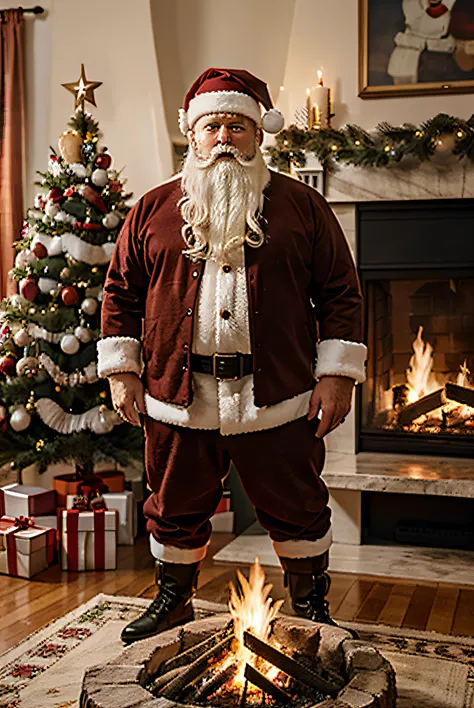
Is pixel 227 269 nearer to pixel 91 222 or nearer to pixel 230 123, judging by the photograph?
pixel 230 123

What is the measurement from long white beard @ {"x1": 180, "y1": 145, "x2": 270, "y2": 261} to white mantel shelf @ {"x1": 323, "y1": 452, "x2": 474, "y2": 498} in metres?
1.42

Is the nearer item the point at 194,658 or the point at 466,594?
the point at 194,658

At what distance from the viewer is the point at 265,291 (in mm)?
2293

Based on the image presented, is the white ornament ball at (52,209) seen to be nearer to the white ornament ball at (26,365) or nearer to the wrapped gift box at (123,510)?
the white ornament ball at (26,365)

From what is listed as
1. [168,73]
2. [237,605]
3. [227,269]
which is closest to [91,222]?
[168,73]

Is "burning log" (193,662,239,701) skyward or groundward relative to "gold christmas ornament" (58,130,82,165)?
groundward

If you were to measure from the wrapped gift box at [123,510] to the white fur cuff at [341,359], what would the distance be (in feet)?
4.66

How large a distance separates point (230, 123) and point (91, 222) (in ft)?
4.19

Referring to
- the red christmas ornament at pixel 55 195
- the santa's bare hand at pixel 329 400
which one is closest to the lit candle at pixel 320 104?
the red christmas ornament at pixel 55 195

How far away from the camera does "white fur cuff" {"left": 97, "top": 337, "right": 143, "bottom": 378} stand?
2.42 metres

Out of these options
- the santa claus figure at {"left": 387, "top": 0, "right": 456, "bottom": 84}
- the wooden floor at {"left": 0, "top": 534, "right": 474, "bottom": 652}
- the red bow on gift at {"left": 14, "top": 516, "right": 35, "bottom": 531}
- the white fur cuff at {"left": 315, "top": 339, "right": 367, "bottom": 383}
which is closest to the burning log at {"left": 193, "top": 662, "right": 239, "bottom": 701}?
the white fur cuff at {"left": 315, "top": 339, "right": 367, "bottom": 383}

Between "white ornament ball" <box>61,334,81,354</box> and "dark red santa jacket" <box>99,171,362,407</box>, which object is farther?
"white ornament ball" <box>61,334,81,354</box>

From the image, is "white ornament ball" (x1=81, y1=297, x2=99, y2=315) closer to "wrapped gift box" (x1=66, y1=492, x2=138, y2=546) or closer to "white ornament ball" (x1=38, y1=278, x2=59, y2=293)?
"white ornament ball" (x1=38, y1=278, x2=59, y2=293)

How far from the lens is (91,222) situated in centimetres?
347
